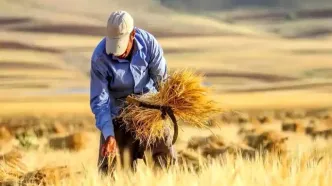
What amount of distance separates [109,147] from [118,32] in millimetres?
830

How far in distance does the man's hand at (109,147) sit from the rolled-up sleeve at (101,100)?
7 centimetres

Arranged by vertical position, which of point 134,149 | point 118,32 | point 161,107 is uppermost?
point 118,32

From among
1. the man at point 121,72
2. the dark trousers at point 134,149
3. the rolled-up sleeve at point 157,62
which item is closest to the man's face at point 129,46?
the man at point 121,72

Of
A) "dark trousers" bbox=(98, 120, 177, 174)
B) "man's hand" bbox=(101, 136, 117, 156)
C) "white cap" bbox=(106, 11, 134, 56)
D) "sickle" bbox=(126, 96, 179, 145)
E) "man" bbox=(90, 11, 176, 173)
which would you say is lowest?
"dark trousers" bbox=(98, 120, 177, 174)

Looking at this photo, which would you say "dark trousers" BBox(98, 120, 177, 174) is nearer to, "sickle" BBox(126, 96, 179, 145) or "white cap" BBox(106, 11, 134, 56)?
"sickle" BBox(126, 96, 179, 145)

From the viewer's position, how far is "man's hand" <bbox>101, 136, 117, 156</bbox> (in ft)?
29.1

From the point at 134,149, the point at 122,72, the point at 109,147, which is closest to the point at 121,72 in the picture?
the point at 122,72

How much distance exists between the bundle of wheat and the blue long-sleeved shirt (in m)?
0.14

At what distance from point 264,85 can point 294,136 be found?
82.1 ft

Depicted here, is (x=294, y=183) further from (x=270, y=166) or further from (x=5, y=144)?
(x=5, y=144)

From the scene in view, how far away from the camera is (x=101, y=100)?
9.07m

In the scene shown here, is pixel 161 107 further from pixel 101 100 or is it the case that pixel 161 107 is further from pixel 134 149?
pixel 134 149

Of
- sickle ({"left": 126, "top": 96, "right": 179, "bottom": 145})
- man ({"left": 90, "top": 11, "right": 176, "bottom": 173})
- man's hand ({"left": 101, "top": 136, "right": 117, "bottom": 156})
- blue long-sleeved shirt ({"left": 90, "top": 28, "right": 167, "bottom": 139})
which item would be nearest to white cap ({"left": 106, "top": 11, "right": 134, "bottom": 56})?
man ({"left": 90, "top": 11, "right": 176, "bottom": 173})

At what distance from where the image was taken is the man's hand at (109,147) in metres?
8.86
